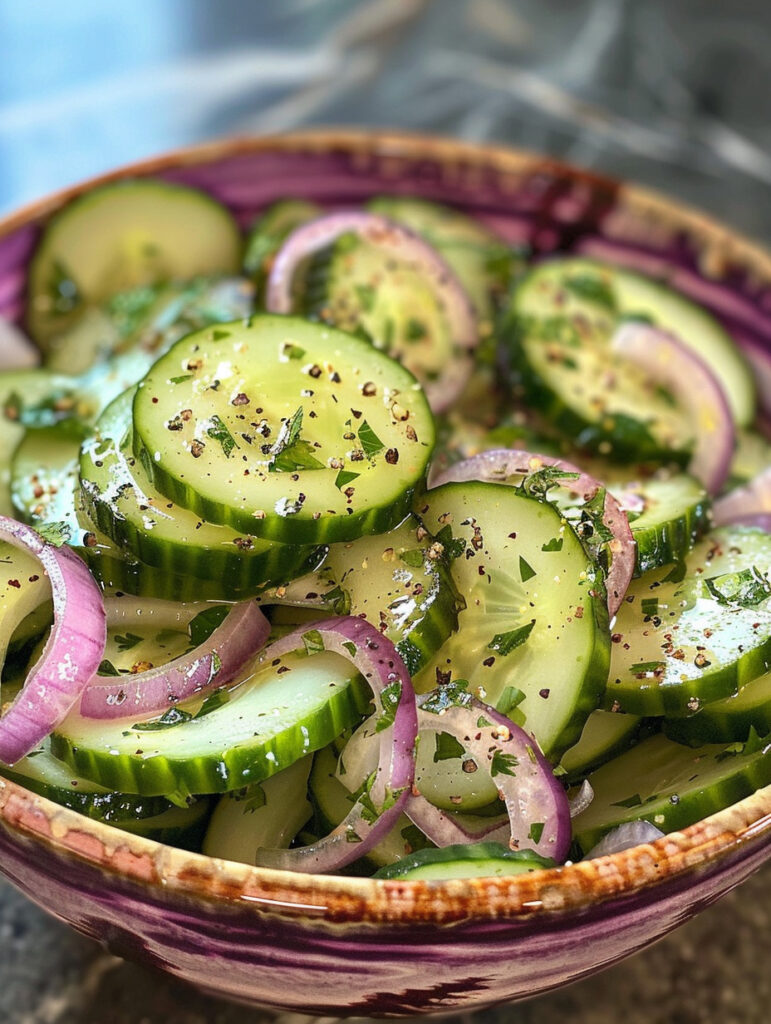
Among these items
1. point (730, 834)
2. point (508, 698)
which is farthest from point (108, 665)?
point (730, 834)

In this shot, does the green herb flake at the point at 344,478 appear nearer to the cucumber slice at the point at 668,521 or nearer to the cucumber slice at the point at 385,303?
the cucumber slice at the point at 668,521

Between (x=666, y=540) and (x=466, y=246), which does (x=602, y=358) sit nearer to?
(x=466, y=246)

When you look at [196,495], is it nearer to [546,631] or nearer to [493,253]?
[546,631]

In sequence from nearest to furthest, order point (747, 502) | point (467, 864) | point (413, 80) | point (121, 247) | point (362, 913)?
point (362, 913) < point (467, 864) < point (747, 502) < point (121, 247) < point (413, 80)

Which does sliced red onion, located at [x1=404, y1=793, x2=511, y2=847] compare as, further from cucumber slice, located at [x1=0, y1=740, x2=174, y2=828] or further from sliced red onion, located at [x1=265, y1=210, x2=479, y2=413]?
sliced red onion, located at [x1=265, y1=210, x2=479, y2=413]

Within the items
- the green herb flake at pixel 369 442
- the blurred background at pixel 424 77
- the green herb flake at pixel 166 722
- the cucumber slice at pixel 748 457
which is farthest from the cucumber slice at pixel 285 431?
the blurred background at pixel 424 77

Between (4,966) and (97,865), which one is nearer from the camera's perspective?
(97,865)

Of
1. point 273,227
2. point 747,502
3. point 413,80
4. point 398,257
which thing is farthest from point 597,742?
point 413,80
